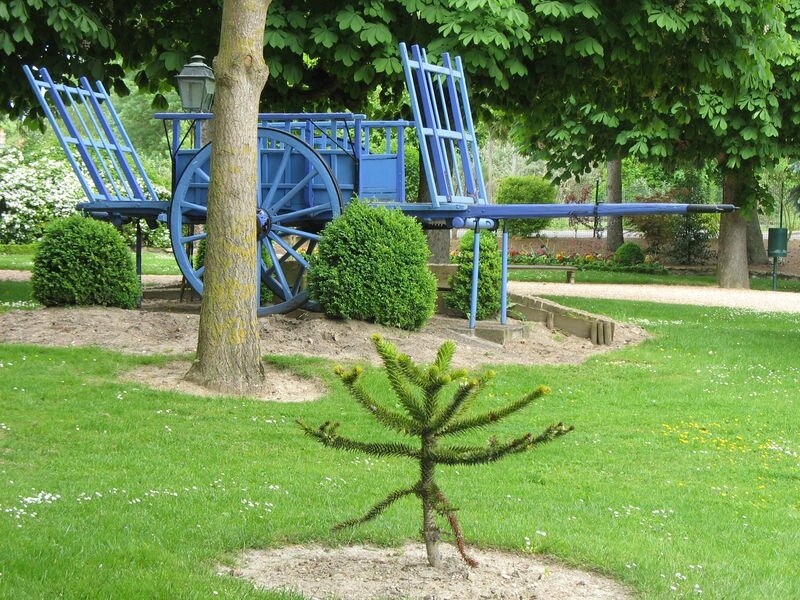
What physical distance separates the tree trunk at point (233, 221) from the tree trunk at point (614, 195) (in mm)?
21023

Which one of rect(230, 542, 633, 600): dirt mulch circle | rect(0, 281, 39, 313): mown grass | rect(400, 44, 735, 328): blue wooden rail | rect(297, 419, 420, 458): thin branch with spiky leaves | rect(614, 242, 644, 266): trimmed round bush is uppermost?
rect(400, 44, 735, 328): blue wooden rail

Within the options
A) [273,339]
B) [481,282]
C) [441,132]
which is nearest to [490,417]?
[273,339]

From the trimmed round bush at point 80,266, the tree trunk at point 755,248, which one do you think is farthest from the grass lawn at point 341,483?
the tree trunk at point 755,248

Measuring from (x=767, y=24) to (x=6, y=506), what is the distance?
1263 centimetres

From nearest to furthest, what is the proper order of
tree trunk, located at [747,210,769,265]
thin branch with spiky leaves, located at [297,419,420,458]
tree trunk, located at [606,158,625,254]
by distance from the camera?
1. thin branch with spiky leaves, located at [297,419,420,458]
2. tree trunk, located at [606,158,625,254]
3. tree trunk, located at [747,210,769,265]

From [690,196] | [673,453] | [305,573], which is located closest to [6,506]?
[305,573]

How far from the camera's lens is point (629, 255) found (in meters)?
29.1

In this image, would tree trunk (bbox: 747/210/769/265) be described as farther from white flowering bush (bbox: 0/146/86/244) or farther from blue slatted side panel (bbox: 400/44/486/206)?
blue slatted side panel (bbox: 400/44/486/206)

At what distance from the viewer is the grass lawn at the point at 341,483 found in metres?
4.83

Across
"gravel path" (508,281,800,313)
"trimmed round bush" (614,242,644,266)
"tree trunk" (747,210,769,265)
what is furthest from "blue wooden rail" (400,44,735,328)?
"tree trunk" (747,210,769,265)

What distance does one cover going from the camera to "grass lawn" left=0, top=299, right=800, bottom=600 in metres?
4.83

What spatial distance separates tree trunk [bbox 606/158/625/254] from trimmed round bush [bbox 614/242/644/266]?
0.72m

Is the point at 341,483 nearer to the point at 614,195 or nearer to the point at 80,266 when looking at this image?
the point at 80,266

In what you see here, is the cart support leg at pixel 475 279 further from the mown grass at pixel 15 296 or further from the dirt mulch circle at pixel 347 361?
the mown grass at pixel 15 296
